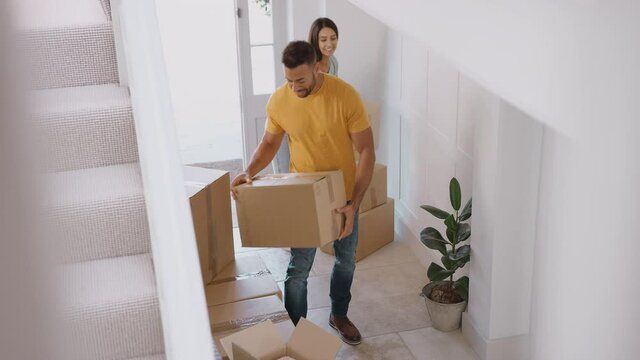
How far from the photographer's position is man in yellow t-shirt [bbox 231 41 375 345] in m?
3.29

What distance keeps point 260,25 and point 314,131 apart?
7.56 feet

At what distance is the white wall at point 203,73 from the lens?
7.01 metres

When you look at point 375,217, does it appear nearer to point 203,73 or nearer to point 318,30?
point 318,30

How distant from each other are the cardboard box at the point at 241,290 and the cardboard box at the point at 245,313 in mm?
36

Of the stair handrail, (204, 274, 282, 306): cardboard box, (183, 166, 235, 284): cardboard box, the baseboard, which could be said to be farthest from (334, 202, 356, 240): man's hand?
the stair handrail

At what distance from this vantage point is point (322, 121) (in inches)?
132

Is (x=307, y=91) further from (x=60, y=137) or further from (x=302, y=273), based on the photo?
(x=60, y=137)

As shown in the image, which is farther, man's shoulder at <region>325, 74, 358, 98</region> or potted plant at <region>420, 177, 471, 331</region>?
potted plant at <region>420, 177, 471, 331</region>

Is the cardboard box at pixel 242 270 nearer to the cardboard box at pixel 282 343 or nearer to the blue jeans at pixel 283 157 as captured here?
the cardboard box at pixel 282 343

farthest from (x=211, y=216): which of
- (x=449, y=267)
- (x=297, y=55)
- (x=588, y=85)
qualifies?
(x=588, y=85)

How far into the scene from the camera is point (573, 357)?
2908 mm

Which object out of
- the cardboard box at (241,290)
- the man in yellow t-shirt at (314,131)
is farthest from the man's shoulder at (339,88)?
the cardboard box at (241,290)

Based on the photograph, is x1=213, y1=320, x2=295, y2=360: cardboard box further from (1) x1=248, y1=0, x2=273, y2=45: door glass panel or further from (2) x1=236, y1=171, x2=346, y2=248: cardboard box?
(1) x1=248, y1=0, x2=273, y2=45: door glass panel

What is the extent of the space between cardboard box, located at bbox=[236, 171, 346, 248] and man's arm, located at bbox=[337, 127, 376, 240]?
0.07m
